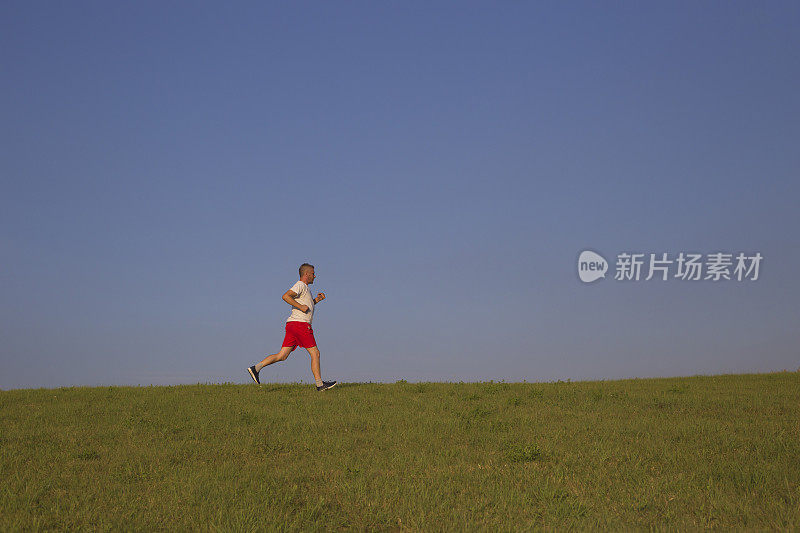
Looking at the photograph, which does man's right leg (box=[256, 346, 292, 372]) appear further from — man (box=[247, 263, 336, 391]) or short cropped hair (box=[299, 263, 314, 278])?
short cropped hair (box=[299, 263, 314, 278])

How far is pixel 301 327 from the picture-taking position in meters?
16.0

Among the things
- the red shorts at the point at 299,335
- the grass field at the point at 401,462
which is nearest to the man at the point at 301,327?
the red shorts at the point at 299,335

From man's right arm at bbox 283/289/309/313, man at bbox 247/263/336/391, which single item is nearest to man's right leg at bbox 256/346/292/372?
man at bbox 247/263/336/391

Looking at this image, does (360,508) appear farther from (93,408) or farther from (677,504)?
(93,408)

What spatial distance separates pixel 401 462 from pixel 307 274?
343 inches

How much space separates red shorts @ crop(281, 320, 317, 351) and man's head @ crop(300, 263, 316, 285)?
116cm

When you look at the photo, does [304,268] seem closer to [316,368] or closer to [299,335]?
[299,335]

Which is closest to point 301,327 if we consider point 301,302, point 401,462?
point 301,302

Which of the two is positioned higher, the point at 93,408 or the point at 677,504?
the point at 93,408

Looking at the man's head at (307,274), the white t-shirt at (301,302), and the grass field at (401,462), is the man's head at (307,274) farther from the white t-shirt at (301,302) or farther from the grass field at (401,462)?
the grass field at (401,462)

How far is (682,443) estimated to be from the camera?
375 inches

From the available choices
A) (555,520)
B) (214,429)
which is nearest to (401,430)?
(214,429)

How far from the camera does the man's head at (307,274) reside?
53.4 feet

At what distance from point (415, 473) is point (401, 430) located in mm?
2438
